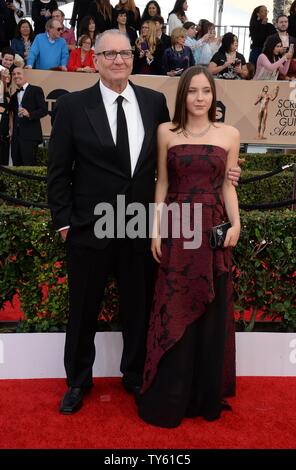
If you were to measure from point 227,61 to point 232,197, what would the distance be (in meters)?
7.75

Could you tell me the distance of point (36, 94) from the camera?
8.98 m

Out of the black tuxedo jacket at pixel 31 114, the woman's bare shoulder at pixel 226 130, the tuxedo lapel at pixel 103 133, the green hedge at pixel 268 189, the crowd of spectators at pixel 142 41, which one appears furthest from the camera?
the crowd of spectators at pixel 142 41

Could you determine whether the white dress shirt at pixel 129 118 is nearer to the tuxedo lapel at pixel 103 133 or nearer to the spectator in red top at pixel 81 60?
the tuxedo lapel at pixel 103 133

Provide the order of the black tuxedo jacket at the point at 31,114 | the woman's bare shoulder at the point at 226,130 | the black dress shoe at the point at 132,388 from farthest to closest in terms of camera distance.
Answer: the black tuxedo jacket at the point at 31,114 → the black dress shoe at the point at 132,388 → the woman's bare shoulder at the point at 226,130

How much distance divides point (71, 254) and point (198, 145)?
936 millimetres

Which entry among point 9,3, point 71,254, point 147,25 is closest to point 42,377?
point 71,254

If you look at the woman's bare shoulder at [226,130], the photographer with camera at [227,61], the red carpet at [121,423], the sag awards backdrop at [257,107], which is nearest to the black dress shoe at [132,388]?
the red carpet at [121,423]

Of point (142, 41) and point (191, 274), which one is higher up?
point (142, 41)

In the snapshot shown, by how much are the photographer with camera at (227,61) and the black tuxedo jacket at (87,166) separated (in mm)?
7633

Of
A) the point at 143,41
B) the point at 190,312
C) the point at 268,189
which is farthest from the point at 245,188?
the point at 190,312

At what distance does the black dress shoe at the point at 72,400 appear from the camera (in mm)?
3344

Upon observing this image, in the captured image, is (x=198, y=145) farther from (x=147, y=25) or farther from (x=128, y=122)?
(x=147, y=25)

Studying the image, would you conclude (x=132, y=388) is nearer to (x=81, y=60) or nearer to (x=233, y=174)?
(x=233, y=174)

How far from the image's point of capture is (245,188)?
8.20 metres
